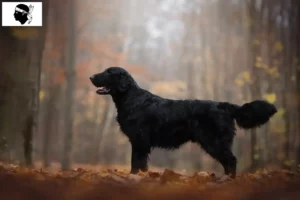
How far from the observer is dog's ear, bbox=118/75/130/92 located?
313 cm

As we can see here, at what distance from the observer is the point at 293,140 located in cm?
339

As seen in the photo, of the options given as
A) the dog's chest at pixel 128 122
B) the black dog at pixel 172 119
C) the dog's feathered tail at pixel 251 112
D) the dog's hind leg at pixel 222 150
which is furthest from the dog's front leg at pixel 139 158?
the dog's feathered tail at pixel 251 112

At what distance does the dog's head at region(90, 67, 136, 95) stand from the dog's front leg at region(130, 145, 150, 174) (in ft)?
1.65

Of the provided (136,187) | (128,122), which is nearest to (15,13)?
(128,122)

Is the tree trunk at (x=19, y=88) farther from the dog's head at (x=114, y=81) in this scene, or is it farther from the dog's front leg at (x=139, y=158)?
the dog's front leg at (x=139, y=158)

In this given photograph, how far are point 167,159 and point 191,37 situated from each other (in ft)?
3.93

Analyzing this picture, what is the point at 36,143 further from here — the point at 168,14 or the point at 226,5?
the point at 226,5

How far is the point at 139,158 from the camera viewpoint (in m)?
3.09

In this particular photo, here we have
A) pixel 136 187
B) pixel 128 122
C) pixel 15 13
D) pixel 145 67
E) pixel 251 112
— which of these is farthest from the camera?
pixel 145 67

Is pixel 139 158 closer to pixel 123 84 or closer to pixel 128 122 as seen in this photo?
pixel 128 122

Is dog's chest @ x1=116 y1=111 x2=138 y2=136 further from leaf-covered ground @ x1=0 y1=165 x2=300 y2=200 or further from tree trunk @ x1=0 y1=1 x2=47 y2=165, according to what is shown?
tree trunk @ x1=0 y1=1 x2=47 y2=165

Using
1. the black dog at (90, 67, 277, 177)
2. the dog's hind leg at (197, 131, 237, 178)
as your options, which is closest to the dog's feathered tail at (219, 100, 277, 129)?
the black dog at (90, 67, 277, 177)

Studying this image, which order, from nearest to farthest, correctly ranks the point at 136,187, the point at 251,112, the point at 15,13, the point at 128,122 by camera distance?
1. the point at 136,187
2. the point at 251,112
3. the point at 128,122
4. the point at 15,13

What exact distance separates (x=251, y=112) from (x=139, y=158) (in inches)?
38.9
